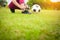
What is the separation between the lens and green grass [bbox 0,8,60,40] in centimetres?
116

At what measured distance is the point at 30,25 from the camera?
1.17 metres

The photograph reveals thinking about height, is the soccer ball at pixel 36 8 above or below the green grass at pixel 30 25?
above

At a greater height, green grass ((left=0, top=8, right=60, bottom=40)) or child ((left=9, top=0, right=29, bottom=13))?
child ((left=9, top=0, right=29, bottom=13))

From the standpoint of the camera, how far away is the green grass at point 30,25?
116 centimetres

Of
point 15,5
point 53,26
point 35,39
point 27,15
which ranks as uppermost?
point 15,5

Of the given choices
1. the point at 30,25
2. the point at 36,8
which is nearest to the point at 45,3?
the point at 36,8

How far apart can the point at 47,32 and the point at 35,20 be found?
0.57 feet

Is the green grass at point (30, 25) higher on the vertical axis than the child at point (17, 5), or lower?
lower

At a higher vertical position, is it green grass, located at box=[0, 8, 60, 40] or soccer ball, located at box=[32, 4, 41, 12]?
soccer ball, located at box=[32, 4, 41, 12]

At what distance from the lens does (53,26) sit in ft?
3.90

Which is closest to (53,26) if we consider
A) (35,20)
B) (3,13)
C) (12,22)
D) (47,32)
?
(47,32)

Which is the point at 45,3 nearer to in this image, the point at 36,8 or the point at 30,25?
the point at 36,8

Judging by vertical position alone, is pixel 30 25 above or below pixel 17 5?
below

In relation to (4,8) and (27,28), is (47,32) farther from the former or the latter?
(4,8)
